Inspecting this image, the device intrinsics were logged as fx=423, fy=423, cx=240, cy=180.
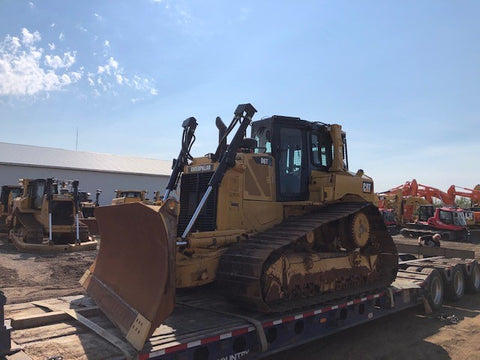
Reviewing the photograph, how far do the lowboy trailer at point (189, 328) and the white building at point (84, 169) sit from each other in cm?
3176

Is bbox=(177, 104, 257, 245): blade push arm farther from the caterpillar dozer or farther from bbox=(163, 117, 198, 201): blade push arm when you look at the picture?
bbox=(163, 117, 198, 201): blade push arm

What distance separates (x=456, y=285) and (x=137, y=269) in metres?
8.28

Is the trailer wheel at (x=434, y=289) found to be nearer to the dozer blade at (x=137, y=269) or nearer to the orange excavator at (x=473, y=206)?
the dozer blade at (x=137, y=269)

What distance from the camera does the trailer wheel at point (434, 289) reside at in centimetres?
898

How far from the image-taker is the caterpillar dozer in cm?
472

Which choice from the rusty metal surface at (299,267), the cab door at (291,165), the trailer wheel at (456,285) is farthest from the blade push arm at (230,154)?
the trailer wheel at (456,285)

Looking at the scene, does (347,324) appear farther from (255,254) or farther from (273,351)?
(255,254)

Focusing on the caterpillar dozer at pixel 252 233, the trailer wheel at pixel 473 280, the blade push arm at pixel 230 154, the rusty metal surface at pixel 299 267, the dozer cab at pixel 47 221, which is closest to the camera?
the caterpillar dozer at pixel 252 233

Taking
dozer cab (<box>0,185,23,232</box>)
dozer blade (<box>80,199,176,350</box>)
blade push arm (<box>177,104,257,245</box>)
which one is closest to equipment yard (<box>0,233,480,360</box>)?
dozer blade (<box>80,199,176,350</box>)

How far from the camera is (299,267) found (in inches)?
237

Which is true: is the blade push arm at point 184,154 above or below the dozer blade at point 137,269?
above

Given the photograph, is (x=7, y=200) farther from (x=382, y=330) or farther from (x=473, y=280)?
(x=473, y=280)

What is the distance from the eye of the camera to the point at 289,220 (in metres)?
6.93

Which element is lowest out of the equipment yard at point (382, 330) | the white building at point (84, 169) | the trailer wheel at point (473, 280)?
the equipment yard at point (382, 330)
